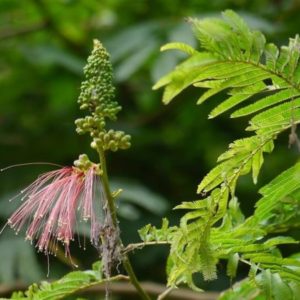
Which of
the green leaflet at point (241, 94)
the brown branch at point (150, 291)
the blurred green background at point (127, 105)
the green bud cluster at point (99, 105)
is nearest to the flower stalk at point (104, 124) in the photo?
the green bud cluster at point (99, 105)

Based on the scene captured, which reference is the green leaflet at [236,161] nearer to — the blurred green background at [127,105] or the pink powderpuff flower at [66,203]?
the pink powderpuff flower at [66,203]

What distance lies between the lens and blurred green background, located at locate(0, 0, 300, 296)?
227 cm

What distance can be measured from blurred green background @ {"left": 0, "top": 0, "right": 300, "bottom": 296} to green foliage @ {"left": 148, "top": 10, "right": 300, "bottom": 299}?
1274mm

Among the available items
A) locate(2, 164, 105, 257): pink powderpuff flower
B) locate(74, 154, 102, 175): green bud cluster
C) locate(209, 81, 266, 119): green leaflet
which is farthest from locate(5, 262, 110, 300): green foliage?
locate(209, 81, 266, 119): green leaflet

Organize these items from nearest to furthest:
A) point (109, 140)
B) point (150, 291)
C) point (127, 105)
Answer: point (109, 140)
point (150, 291)
point (127, 105)

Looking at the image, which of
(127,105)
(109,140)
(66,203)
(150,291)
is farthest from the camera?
(127,105)

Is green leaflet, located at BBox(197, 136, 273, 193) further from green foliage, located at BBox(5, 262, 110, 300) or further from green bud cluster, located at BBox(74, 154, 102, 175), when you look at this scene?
green foliage, located at BBox(5, 262, 110, 300)

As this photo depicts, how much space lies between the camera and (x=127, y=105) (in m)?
2.90

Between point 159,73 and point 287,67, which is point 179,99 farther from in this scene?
point 287,67

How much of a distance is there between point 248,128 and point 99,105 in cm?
16

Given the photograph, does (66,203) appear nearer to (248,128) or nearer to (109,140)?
(109,140)

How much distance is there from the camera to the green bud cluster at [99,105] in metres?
0.79

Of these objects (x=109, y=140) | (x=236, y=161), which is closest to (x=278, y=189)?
(x=236, y=161)

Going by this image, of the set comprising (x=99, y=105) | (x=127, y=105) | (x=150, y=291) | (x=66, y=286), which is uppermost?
(x=127, y=105)
